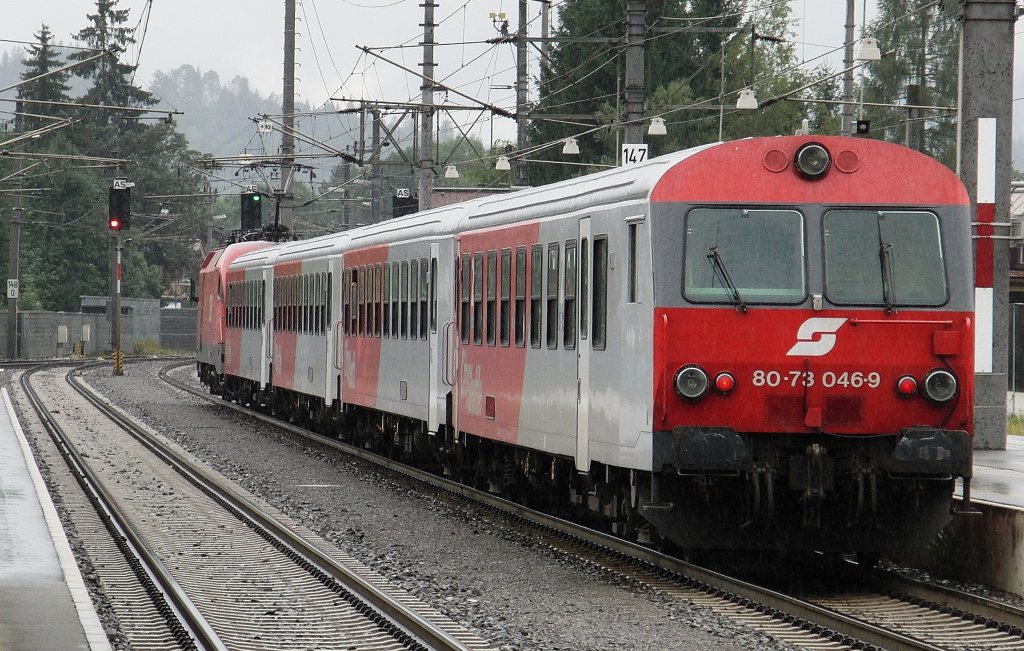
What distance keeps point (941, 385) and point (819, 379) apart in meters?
0.80

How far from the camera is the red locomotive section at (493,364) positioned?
48.6ft

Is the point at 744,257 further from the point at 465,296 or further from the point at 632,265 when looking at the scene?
the point at 465,296

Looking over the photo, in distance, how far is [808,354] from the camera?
11117mm

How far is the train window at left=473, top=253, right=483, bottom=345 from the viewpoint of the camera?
53.4 ft

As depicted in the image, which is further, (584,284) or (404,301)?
(404,301)

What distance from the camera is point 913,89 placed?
116 ft

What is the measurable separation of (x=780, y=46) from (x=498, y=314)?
61.0m

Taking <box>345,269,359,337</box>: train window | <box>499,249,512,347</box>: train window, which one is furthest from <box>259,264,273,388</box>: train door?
<box>499,249,512,347</box>: train window

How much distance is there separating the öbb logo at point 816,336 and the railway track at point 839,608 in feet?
5.02

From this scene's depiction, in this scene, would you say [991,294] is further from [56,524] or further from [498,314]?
[56,524]

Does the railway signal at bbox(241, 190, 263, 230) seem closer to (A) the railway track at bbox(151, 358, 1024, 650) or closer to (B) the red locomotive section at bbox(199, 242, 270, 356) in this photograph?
(B) the red locomotive section at bbox(199, 242, 270, 356)

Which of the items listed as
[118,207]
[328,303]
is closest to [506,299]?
[328,303]

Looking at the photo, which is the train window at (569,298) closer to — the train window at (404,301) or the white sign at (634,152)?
the white sign at (634,152)

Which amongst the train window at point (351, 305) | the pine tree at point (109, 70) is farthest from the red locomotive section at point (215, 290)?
the pine tree at point (109, 70)
